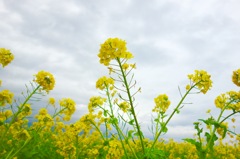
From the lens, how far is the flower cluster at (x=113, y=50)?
139 inches

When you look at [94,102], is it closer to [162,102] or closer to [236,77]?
[162,102]

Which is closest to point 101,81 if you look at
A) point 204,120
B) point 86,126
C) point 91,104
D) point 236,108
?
point 91,104

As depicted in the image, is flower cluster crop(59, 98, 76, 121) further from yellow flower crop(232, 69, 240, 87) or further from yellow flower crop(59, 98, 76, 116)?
yellow flower crop(232, 69, 240, 87)

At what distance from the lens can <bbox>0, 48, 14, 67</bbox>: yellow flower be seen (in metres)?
4.96

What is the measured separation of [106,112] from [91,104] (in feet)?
1.89

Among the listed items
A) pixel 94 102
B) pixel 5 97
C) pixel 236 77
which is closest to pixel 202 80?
pixel 236 77

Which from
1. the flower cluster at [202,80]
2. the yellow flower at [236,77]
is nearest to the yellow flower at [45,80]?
the flower cluster at [202,80]

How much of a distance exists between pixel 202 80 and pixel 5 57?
12.1ft

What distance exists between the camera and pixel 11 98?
4855mm

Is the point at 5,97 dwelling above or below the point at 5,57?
below

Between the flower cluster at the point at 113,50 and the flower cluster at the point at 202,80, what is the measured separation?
1116 millimetres

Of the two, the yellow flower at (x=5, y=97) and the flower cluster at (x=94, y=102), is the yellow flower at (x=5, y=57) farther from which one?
the flower cluster at (x=94, y=102)

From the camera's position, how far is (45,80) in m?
4.36

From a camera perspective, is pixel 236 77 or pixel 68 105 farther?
pixel 68 105
